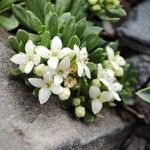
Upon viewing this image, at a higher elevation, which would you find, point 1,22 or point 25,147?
point 1,22

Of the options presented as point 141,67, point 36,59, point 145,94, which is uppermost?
point 36,59

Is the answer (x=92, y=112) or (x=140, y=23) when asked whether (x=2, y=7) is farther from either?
(x=140, y=23)

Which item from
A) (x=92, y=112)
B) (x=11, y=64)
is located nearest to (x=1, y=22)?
(x=11, y=64)

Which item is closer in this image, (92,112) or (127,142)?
(92,112)

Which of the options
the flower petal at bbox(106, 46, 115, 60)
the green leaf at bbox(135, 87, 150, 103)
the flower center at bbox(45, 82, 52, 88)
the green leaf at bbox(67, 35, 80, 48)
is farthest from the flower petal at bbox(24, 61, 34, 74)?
the green leaf at bbox(135, 87, 150, 103)

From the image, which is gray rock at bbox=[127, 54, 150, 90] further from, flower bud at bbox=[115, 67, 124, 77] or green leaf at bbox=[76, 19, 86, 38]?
green leaf at bbox=[76, 19, 86, 38]

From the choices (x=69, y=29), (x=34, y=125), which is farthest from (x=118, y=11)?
(x=34, y=125)

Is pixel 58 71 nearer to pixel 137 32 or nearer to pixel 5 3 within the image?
pixel 5 3
